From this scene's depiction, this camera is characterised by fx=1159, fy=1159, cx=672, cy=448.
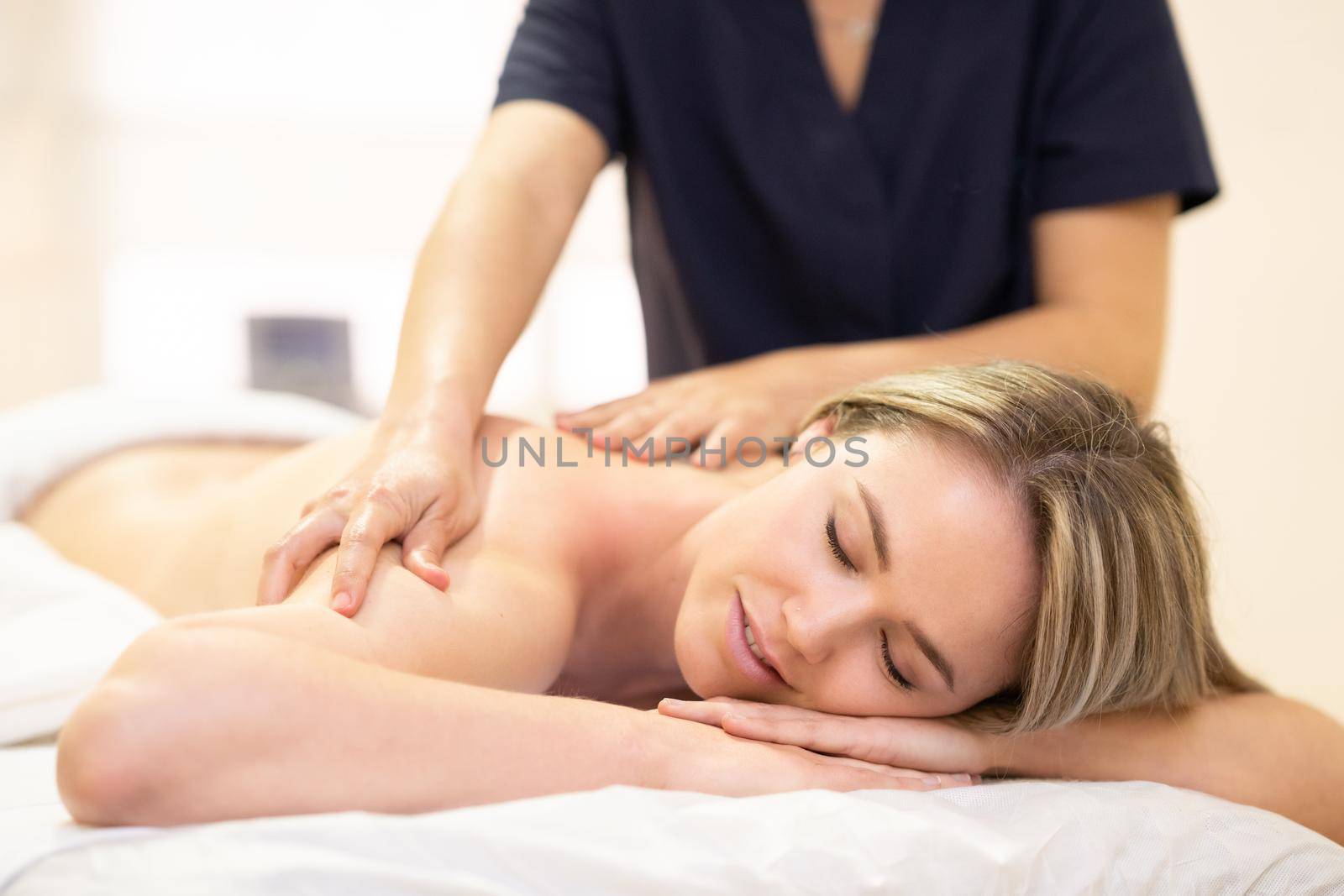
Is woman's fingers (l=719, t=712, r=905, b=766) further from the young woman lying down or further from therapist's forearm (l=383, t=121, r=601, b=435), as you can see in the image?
therapist's forearm (l=383, t=121, r=601, b=435)

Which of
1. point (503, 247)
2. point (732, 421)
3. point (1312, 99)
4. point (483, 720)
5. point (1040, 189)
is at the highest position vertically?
point (1312, 99)

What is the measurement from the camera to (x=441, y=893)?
72 centimetres

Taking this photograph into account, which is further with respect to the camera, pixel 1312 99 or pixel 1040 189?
A: pixel 1312 99

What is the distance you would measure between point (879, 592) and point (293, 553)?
20.6 inches

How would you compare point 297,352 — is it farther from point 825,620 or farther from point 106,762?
point 106,762

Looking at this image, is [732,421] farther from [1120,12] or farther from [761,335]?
[1120,12]

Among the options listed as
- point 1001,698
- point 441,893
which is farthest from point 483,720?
point 1001,698

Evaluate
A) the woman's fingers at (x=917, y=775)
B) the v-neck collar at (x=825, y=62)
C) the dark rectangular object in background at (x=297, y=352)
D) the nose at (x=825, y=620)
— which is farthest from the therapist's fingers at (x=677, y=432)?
the dark rectangular object in background at (x=297, y=352)

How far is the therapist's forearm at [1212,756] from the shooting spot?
113 cm

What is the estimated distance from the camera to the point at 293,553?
3.31ft

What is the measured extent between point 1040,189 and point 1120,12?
0.83 ft

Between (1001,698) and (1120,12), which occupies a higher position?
(1120,12)

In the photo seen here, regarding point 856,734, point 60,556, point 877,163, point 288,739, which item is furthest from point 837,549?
point 60,556

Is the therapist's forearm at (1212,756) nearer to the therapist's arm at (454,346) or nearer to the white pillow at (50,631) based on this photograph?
the therapist's arm at (454,346)
